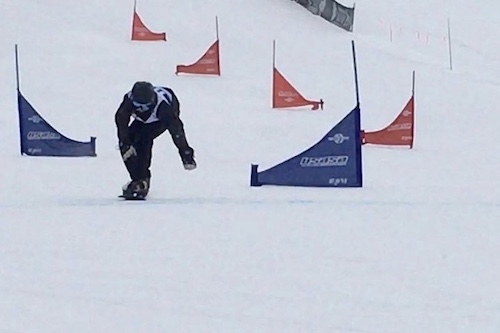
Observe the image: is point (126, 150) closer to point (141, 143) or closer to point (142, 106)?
point (141, 143)

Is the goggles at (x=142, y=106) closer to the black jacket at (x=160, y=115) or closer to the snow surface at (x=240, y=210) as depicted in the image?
the black jacket at (x=160, y=115)

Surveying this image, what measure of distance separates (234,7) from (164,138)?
13375 mm

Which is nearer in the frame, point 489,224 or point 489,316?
point 489,316

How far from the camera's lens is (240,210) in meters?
7.44

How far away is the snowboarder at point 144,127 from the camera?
7.71m

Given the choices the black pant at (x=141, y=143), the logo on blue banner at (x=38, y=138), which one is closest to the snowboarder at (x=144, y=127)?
the black pant at (x=141, y=143)

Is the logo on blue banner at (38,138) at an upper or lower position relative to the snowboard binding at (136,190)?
upper

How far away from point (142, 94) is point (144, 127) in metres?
0.47

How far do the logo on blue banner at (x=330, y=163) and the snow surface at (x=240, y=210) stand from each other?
19 centimetres

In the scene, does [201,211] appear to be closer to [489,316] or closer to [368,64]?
[489,316]

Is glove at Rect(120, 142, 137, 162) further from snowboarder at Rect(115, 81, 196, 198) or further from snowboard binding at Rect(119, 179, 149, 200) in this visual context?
snowboard binding at Rect(119, 179, 149, 200)

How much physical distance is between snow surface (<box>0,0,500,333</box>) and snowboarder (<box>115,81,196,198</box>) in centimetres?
26

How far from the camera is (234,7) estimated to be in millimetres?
26219

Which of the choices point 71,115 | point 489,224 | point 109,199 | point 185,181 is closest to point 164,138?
point 71,115
